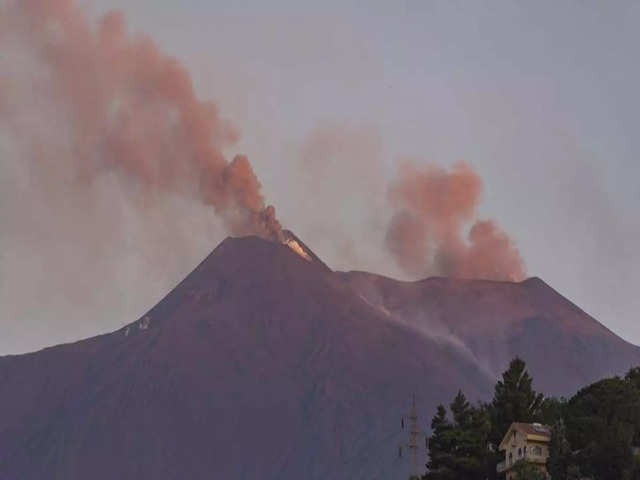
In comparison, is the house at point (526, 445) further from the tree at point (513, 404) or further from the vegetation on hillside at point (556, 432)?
the tree at point (513, 404)

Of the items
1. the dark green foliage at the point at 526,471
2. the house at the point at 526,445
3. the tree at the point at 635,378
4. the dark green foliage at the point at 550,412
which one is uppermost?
the tree at the point at 635,378

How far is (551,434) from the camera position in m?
97.9

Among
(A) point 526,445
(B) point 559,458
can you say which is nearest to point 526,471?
(B) point 559,458

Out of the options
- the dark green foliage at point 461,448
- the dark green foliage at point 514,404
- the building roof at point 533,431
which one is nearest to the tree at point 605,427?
the building roof at point 533,431

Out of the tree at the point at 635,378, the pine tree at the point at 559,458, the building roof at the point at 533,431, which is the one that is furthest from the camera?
the tree at the point at 635,378

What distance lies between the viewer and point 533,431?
3927 inches

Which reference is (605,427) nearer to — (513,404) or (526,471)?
(526,471)

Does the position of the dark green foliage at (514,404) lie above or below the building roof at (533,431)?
above

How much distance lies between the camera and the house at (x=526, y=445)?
9862cm

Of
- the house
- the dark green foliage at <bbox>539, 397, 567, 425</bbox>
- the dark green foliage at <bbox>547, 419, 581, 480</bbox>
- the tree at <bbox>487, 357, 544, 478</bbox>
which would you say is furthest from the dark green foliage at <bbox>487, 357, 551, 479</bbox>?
the dark green foliage at <bbox>547, 419, 581, 480</bbox>

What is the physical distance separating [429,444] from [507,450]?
7.02 m

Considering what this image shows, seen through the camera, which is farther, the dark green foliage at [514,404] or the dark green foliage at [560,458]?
the dark green foliage at [514,404]

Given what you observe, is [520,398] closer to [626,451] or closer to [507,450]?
[507,450]

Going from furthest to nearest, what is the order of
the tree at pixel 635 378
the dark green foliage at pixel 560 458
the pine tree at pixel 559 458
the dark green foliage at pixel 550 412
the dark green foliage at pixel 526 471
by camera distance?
the tree at pixel 635 378 < the dark green foliage at pixel 550 412 < the pine tree at pixel 559 458 < the dark green foliage at pixel 560 458 < the dark green foliage at pixel 526 471
